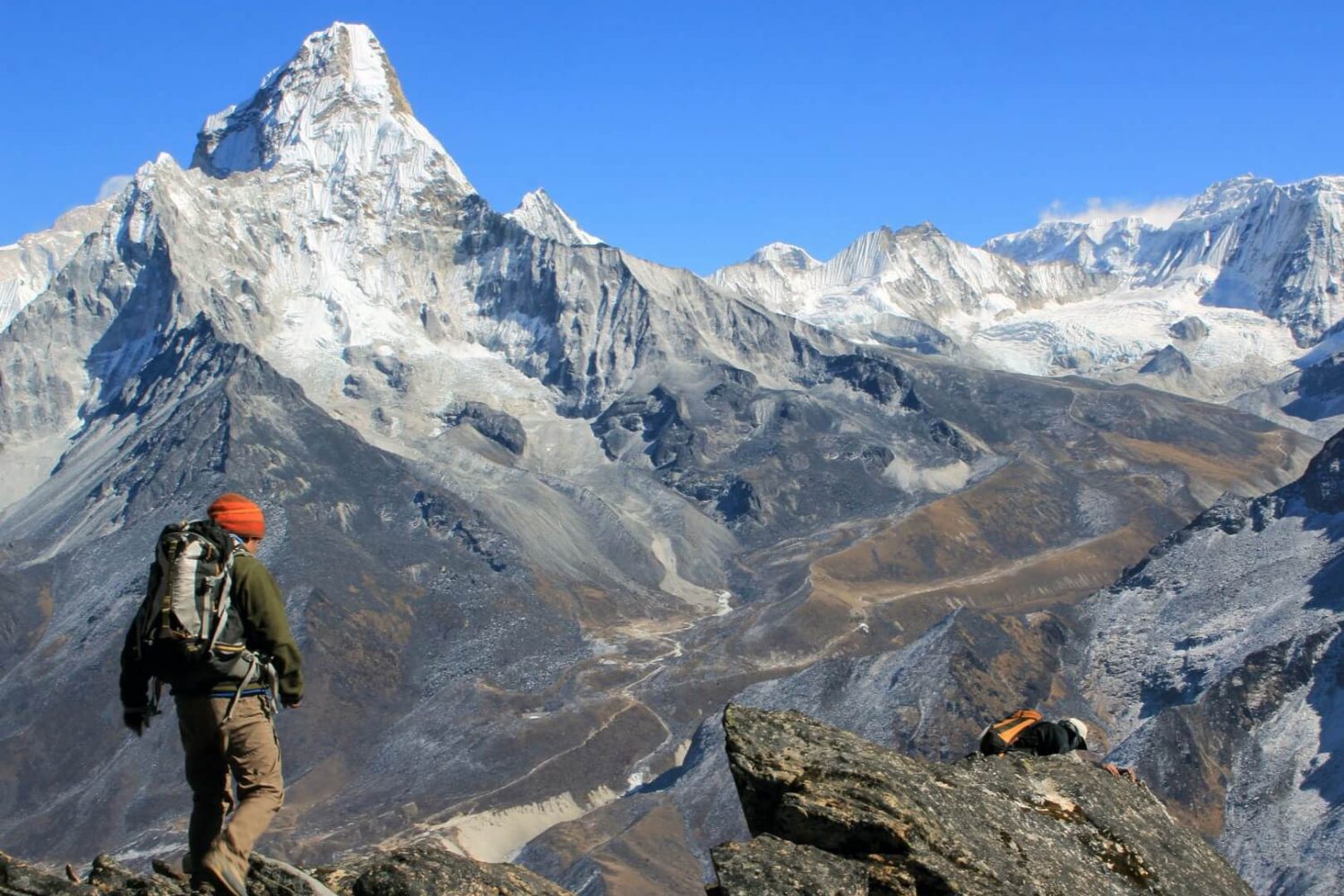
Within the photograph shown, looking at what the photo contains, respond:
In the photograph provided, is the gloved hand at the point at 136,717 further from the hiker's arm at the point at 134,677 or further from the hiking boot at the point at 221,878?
the hiking boot at the point at 221,878

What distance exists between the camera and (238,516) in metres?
10.9

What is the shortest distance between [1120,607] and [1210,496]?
277 ft

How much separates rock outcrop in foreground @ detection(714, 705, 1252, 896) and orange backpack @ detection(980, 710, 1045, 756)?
0.66m

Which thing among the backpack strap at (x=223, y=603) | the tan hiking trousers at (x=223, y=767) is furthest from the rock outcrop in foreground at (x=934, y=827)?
the backpack strap at (x=223, y=603)

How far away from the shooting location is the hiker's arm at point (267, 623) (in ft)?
35.0

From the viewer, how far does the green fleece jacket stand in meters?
10.7

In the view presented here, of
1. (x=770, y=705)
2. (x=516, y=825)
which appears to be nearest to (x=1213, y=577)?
(x=770, y=705)

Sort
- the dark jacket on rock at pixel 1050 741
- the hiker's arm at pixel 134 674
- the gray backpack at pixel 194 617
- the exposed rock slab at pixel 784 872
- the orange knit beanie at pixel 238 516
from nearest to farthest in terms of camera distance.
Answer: the gray backpack at pixel 194 617, the hiker's arm at pixel 134 674, the orange knit beanie at pixel 238 516, the exposed rock slab at pixel 784 872, the dark jacket on rock at pixel 1050 741

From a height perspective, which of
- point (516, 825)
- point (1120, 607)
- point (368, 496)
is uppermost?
point (368, 496)

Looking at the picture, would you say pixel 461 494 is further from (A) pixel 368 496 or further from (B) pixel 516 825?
(B) pixel 516 825

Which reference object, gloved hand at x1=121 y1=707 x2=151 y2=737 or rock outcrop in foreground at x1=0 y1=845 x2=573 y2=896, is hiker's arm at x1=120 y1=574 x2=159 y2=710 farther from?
rock outcrop in foreground at x1=0 y1=845 x2=573 y2=896

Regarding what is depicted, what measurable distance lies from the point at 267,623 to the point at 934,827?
5792mm

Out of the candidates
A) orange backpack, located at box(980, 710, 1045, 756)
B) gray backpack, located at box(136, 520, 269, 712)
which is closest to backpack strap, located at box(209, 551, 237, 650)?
gray backpack, located at box(136, 520, 269, 712)

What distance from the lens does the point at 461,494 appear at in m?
175
